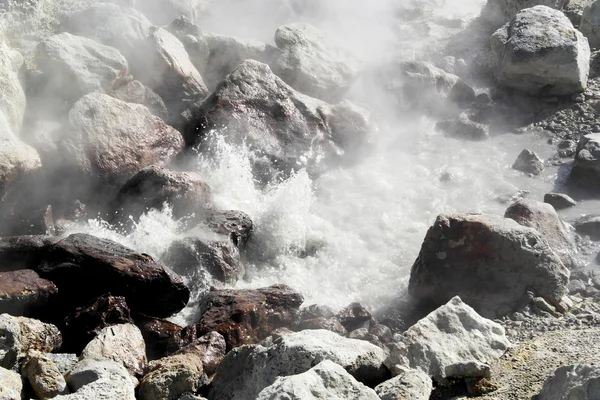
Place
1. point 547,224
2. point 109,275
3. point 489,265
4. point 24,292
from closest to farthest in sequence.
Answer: point 24,292
point 109,275
point 489,265
point 547,224

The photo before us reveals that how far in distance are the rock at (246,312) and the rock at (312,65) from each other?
460 centimetres

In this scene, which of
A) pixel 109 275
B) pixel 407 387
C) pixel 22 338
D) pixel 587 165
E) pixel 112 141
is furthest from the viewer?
pixel 587 165

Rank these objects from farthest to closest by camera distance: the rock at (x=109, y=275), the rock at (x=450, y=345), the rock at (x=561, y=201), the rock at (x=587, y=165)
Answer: the rock at (x=587, y=165) → the rock at (x=561, y=201) → the rock at (x=109, y=275) → the rock at (x=450, y=345)

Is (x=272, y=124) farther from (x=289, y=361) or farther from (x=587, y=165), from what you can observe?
(x=289, y=361)

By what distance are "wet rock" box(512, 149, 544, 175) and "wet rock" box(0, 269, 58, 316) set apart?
5985 mm

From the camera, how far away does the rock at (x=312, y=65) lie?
34.1 feet

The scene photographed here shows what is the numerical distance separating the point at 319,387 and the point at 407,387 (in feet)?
2.38

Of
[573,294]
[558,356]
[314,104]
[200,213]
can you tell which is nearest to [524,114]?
[314,104]

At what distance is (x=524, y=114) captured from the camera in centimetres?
1058

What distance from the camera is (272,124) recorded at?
9.29 metres

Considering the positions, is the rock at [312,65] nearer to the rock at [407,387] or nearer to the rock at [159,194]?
the rock at [159,194]

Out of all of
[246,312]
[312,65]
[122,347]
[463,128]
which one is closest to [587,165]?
[463,128]

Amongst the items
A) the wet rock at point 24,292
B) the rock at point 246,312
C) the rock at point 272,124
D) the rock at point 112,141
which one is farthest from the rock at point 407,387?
the rock at point 272,124

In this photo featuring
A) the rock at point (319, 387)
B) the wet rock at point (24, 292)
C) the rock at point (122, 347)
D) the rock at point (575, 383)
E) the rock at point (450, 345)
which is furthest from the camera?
the wet rock at point (24, 292)
